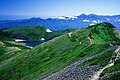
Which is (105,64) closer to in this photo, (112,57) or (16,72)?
(112,57)

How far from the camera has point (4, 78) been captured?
182750mm

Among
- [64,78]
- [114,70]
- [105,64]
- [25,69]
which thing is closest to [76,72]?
[64,78]

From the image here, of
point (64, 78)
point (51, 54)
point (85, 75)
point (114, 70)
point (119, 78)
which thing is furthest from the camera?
point (51, 54)

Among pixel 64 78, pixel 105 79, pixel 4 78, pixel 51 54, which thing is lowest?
pixel 4 78

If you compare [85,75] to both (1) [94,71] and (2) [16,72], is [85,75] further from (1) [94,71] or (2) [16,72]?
(2) [16,72]

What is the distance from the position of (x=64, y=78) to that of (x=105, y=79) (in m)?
22.0

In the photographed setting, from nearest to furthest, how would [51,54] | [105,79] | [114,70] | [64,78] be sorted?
[105,79]
[114,70]
[64,78]
[51,54]

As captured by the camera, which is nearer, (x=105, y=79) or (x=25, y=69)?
(x=105, y=79)

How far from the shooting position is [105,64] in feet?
281

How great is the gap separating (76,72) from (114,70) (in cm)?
1801

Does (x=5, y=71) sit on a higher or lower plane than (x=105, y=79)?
lower

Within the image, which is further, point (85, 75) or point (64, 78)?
point (64, 78)

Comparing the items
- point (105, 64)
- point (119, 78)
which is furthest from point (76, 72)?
point (119, 78)

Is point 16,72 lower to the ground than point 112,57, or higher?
lower
